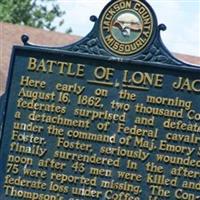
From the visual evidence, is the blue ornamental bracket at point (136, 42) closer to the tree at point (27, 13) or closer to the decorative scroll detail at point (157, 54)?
the decorative scroll detail at point (157, 54)

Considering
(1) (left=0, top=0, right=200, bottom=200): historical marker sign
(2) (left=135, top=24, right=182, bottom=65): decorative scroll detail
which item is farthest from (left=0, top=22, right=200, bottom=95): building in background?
(2) (left=135, top=24, right=182, bottom=65): decorative scroll detail

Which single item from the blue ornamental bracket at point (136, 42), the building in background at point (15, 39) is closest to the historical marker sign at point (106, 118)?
the blue ornamental bracket at point (136, 42)

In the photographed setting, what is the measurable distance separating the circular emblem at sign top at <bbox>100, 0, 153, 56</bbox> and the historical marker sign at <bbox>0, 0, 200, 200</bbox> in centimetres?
1

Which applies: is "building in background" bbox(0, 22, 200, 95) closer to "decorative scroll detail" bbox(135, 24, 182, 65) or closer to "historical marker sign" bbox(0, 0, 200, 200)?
"historical marker sign" bbox(0, 0, 200, 200)

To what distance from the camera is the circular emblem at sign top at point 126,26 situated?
1300 centimetres

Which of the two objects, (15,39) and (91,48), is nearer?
(91,48)

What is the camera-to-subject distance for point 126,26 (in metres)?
13.0

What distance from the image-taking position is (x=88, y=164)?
1301cm

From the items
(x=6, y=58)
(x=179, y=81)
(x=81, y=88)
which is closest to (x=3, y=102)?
(x=81, y=88)

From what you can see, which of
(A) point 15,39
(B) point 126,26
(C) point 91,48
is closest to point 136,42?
(B) point 126,26

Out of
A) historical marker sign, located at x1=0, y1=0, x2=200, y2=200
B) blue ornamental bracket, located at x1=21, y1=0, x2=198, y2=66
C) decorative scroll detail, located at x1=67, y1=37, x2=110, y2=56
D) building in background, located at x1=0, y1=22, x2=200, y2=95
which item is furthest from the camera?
building in background, located at x1=0, y1=22, x2=200, y2=95

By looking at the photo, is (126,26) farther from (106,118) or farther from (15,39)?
(15,39)

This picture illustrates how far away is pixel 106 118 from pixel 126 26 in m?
1.14

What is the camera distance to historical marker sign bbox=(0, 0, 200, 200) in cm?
1288
